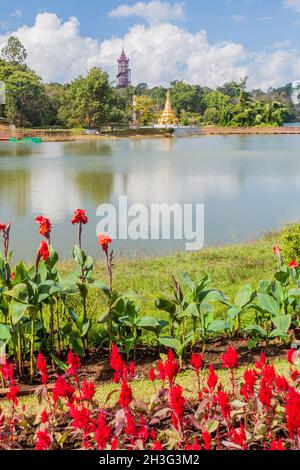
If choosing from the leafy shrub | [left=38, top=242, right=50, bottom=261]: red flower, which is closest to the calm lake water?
the leafy shrub

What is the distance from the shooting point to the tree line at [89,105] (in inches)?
1459

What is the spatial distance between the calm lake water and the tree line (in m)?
16.0

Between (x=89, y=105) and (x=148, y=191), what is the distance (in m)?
25.5

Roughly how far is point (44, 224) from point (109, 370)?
2.78 ft

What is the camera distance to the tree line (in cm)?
3706

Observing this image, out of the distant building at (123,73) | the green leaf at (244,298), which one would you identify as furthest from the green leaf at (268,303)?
the distant building at (123,73)

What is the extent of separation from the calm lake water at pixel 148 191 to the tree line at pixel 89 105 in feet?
52.4

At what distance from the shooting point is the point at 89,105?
3678cm

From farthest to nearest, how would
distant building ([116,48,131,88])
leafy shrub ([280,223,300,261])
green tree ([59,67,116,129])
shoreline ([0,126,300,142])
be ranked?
distant building ([116,48,131,88])
green tree ([59,67,116,129])
shoreline ([0,126,300,142])
leafy shrub ([280,223,300,261])

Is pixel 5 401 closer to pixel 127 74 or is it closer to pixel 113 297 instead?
pixel 113 297

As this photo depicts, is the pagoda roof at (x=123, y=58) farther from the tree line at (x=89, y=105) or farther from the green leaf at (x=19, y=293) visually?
the green leaf at (x=19, y=293)

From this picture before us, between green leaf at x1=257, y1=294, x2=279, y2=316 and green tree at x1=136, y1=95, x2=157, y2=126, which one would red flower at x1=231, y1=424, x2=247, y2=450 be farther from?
green tree at x1=136, y1=95, x2=157, y2=126

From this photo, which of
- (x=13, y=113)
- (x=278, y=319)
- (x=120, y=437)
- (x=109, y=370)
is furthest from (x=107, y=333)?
(x=13, y=113)

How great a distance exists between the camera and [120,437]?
1.92 m
